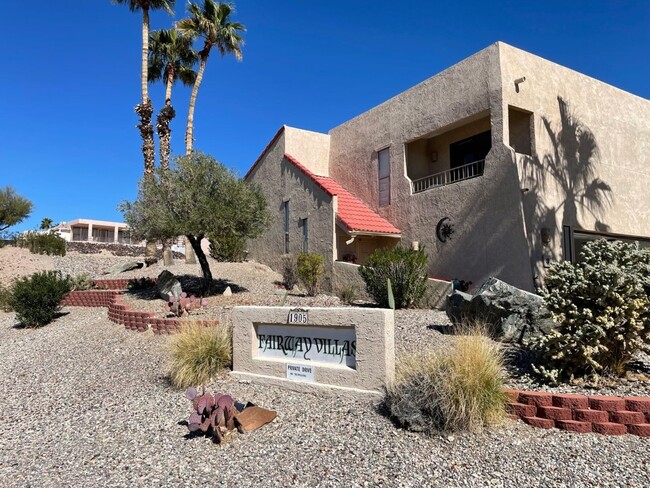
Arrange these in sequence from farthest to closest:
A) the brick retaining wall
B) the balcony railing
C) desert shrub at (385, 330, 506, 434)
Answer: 1. the balcony railing
2. the brick retaining wall
3. desert shrub at (385, 330, 506, 434)

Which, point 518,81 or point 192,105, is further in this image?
point 192,105

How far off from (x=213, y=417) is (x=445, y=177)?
12149mm

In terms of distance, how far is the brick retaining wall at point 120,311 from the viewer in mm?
9969

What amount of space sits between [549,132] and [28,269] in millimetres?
21447

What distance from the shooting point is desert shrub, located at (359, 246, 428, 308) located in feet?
38.7

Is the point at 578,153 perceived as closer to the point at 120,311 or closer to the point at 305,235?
the point at 305,235

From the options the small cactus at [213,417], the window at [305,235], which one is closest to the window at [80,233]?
the window at [305,235]

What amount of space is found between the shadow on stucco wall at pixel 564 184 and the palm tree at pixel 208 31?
15.8 metres

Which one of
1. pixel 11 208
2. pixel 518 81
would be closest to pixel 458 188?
pixel 518 81

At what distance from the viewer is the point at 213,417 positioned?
5145 millimetres

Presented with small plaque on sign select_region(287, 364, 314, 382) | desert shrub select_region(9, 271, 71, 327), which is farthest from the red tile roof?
small plaque on sign select_region(287, 364, 314, 382)

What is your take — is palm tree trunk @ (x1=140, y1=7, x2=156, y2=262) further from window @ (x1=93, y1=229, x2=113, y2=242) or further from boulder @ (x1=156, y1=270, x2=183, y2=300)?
window @ (x1=93, y1=229, x2=113, y2=242)

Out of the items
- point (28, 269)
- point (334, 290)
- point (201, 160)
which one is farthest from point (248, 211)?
point (28, 269)

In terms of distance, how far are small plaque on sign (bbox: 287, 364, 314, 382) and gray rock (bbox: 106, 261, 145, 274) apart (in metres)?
16.2
